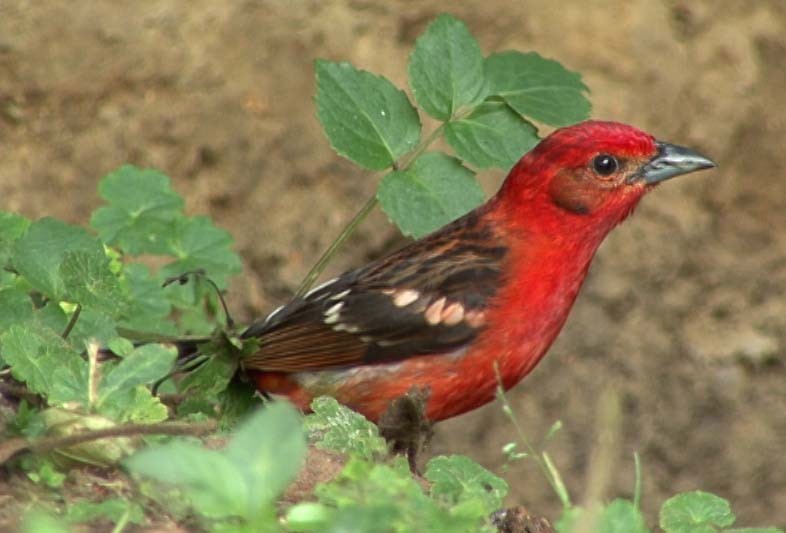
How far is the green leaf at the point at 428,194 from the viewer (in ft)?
15.9

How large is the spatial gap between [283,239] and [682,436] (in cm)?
191

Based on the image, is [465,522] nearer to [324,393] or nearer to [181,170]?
[324,393]

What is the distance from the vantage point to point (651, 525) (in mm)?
7477

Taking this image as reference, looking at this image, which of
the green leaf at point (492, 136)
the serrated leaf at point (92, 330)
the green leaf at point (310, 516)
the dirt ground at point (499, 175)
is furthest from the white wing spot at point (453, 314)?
the green leaf at point (310, 516)

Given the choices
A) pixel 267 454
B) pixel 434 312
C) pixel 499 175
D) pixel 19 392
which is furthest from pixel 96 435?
pixel 499 175

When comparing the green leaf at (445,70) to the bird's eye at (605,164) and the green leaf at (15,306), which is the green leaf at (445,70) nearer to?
the bird's eye at (605,164)

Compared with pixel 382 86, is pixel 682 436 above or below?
below

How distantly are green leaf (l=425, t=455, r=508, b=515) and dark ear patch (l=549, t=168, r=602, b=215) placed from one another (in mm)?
1963

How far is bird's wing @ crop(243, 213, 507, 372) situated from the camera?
519 cm

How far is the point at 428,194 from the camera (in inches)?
193

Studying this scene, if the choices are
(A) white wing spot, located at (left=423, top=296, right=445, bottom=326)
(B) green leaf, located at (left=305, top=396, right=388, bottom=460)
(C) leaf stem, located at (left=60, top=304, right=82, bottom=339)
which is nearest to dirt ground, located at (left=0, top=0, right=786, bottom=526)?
(A) white wing spot, located at (left=423, top=296, right=445, bottom=326)

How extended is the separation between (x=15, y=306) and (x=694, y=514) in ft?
5.73

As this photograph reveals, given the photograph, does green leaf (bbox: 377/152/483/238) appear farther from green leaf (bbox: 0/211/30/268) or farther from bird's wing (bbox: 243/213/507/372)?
green leaf (bbox: 0/211/30/268)

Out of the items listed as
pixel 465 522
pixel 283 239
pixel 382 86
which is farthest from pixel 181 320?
pixel 465 522
